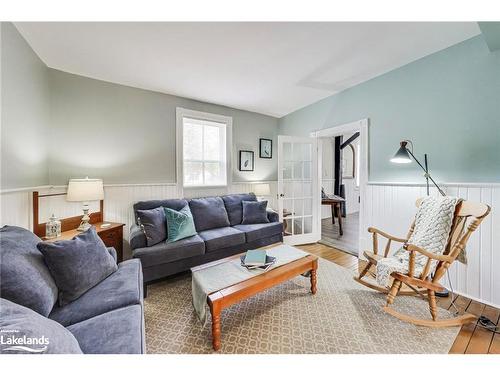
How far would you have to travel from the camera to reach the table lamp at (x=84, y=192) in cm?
209

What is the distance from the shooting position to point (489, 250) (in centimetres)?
184

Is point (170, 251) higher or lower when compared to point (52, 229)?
lower

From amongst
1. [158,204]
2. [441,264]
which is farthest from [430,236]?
[158,204]

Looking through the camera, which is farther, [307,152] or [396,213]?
[307,152]

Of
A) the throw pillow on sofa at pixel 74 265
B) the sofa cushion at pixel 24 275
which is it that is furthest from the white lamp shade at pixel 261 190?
the sofa cushion at pixel 24 275

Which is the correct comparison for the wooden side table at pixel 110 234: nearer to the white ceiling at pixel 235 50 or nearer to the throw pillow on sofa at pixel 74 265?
the throw pillow on sofa at pixel 74 265

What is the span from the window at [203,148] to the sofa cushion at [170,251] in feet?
4.24

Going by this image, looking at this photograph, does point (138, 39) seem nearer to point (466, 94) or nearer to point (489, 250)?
point (466, 94)

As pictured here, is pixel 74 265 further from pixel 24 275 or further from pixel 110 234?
pixel 110 234

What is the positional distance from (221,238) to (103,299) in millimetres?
1388

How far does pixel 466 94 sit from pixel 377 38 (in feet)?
3.48

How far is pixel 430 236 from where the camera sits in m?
1.77

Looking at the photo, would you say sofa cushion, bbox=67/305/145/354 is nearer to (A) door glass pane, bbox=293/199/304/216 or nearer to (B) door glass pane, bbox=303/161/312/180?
(A) door glass pane, bbox=293/199/304/216
